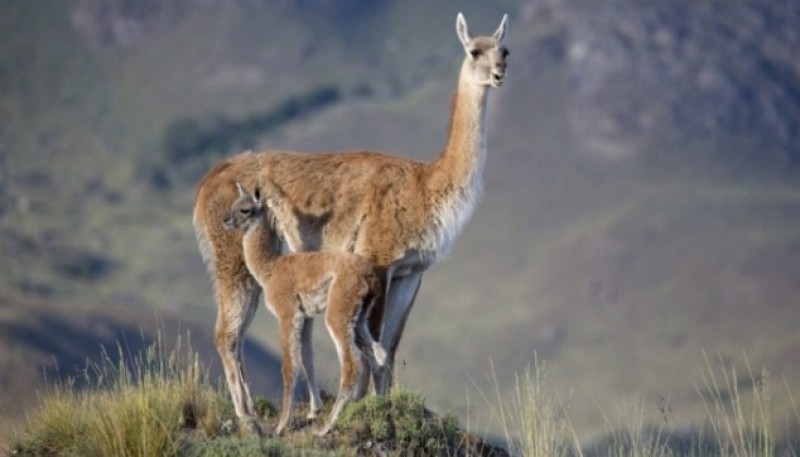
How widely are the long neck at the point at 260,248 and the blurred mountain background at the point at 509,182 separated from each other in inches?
2061

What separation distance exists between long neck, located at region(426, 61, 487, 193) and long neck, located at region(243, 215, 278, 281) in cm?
164

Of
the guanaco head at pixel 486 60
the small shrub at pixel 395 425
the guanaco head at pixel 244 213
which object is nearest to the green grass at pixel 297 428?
the small shrub at pixel 395 425

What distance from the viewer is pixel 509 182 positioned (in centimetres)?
14650

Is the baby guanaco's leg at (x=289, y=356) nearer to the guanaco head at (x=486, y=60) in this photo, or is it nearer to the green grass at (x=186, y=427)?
the green grass at (x=186, y=427)

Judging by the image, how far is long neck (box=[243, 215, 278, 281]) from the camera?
54.2 ft

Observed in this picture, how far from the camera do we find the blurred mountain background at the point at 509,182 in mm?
106938

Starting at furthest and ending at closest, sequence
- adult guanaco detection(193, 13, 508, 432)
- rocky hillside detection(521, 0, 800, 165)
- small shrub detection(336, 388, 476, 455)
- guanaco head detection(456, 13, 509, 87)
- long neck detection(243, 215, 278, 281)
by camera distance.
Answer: rocky hillside detection(521, 0, 800, 165) → guanaco head detection(456, 13, 509, 87) → adult guanaco detection(193, 13, 508, 432) → long neck detection(243, 215, 278, 281) → small shrub detection(336, 388, 476, 455)

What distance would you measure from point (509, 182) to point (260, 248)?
130277 millimetres

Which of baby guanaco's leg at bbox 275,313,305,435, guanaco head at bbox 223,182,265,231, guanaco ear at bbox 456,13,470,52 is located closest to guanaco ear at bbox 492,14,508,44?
guanaco ear at bbox 456,13,470,52

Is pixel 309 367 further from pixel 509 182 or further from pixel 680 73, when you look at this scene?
pixel 680 73

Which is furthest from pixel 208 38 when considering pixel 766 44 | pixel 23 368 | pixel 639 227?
pixel 23 368

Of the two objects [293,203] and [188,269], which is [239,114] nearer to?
[188,269]

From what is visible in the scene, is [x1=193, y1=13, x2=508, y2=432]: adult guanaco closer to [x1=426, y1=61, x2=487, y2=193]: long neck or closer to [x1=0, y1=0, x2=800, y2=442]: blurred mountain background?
[x1=426, y1=61, x2=487, y2=193]: long neck

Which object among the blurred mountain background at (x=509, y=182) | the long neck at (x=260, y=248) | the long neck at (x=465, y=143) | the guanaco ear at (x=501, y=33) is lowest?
the long neck at (x=260, y=248)
